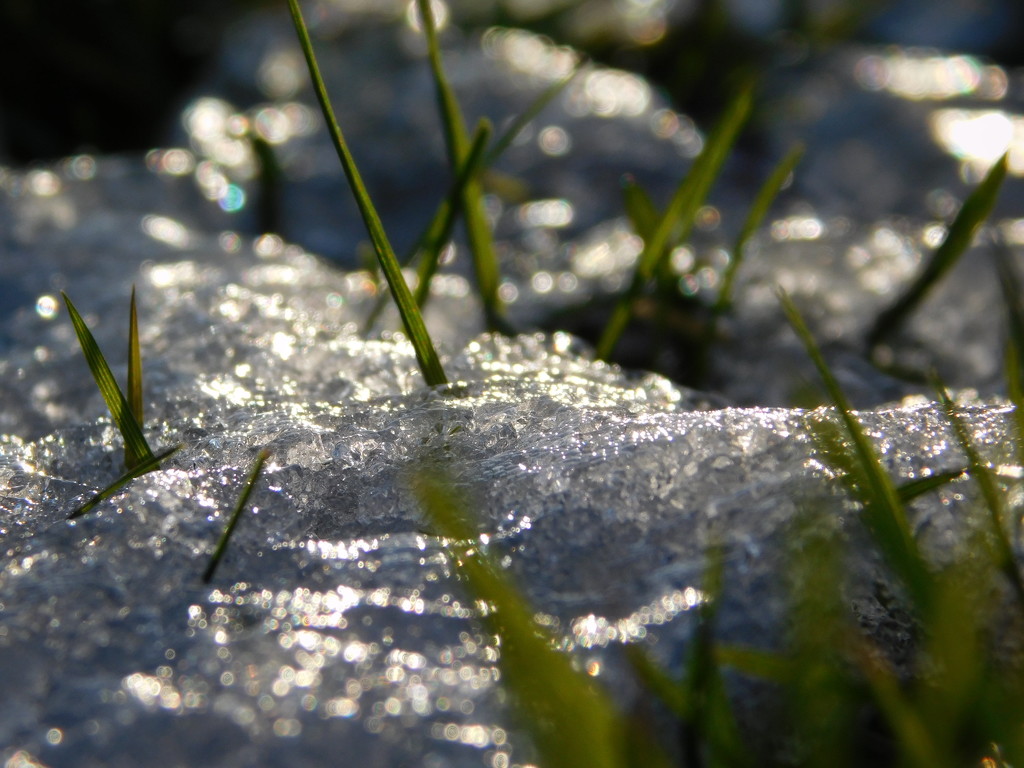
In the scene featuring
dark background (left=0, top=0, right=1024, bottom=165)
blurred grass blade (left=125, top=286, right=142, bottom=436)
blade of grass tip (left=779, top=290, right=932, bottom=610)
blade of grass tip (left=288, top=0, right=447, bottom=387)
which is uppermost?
dark background (left=0, top=0, right=1024, bottom=165)

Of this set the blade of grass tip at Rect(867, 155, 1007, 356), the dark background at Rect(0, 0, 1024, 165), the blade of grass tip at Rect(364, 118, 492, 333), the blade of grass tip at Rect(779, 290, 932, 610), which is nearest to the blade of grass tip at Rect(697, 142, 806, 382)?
the blade of grass tip at Rect(867, 155, 1007, 356)

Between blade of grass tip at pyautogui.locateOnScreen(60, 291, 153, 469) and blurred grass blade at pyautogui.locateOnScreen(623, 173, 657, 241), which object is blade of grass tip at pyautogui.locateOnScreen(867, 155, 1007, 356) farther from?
blade of grass tip at pyautogui.locateOnScreen(60, 291, 153, 469)

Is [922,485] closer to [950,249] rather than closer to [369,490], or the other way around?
[369,490]

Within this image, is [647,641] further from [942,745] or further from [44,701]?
[44,701]

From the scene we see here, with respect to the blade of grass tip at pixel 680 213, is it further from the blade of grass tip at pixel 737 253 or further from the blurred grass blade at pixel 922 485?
the blurred grass blade at pixel 922 485

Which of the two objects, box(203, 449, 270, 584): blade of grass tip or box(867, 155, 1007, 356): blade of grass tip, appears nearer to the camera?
box(203, 449, 270, 584): blade of grass tip
